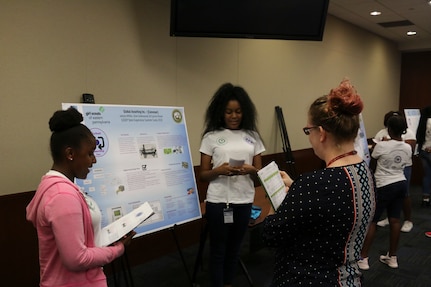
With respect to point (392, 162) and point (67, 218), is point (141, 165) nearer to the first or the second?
point (67, 218)

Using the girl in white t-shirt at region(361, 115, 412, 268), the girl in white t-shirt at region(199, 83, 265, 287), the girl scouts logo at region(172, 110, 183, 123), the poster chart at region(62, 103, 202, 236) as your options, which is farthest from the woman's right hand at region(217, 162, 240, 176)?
the girl in white t-shirt at region(361, 115, 412, 268)

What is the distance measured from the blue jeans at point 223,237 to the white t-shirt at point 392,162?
1.58 meters

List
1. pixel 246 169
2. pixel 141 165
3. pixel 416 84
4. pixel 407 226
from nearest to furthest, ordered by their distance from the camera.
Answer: pixel 141 165 < pixel 246 169 < pixel 407 226 < pixel 416 84

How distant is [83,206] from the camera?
56.4 inches

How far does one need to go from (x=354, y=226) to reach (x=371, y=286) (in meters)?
2.23

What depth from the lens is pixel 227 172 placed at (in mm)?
2484

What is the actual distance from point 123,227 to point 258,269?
6.89 ft

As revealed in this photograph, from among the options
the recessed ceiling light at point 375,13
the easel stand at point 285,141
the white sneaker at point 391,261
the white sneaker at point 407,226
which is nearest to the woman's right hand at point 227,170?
the white sneaker at point 391,261

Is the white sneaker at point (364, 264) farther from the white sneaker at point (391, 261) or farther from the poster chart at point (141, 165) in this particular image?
the poster chart at point (141, 165)

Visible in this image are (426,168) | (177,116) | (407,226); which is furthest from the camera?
(426,168)

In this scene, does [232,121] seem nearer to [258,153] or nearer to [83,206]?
[258,153]

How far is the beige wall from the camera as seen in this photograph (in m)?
2.62

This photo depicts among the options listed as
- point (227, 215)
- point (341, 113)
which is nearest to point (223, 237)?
point (227, 215)

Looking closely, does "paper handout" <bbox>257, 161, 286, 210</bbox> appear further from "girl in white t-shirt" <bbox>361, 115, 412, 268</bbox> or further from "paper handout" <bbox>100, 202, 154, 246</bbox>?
"girl in white t-shirt" <bbox>361, 115, 412, 268</bbox>
